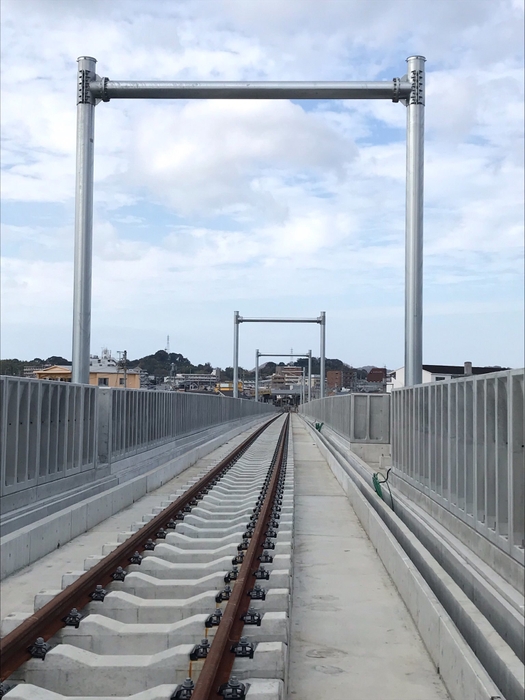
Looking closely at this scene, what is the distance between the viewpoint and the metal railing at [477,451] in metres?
5.46

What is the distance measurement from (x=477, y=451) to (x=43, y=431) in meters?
5.91

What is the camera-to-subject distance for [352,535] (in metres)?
10.9

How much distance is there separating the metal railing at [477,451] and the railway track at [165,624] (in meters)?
1.69

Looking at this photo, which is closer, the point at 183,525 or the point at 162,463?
the point at 183,525

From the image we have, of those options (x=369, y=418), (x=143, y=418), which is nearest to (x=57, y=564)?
(x=143, y=418)

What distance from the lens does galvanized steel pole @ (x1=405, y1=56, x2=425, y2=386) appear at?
1274cm

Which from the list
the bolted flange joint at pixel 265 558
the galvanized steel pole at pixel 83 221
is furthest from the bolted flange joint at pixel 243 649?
the galvanized steel pole at pixel 83 221

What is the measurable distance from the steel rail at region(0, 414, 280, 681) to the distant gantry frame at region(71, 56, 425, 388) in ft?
16.2

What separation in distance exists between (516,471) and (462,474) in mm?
1744

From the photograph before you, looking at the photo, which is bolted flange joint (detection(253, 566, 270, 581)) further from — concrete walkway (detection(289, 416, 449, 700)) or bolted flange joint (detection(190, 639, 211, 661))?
bolted flange joint (detection(190, 639, 211, 661))

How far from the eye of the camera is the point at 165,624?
18.2 ft

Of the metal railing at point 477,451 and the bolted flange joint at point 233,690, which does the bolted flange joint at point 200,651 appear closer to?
the bolted flange joint at point 233,690

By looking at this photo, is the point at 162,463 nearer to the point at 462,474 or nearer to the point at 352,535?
the point at 352,535

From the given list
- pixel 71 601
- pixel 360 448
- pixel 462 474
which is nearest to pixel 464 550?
pixel 462 474
